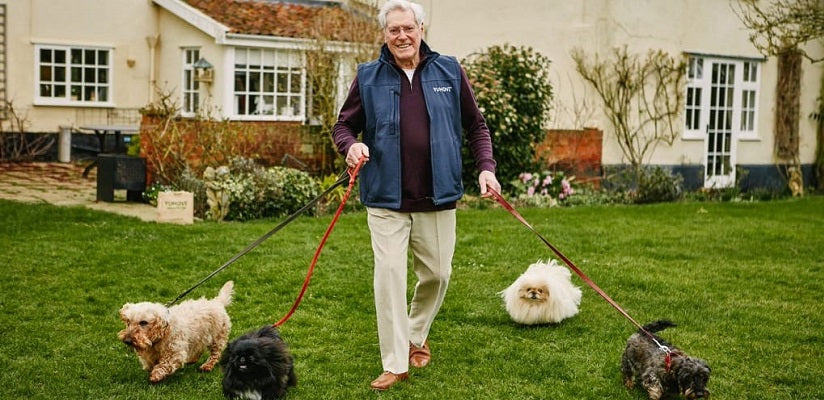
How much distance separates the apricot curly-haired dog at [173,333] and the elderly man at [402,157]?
3.52 feet

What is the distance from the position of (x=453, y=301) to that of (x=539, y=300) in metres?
1.02

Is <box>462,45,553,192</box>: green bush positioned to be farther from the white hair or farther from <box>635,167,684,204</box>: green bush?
the white hair

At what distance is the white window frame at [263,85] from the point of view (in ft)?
58.7

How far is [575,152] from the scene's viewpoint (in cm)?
1579

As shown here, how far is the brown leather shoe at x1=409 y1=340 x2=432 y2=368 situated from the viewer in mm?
5648

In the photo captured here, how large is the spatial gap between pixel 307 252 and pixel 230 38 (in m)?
9.57

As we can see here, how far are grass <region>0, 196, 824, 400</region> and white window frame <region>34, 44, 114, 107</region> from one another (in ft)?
31.5

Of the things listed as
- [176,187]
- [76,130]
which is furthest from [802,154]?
[76,130]

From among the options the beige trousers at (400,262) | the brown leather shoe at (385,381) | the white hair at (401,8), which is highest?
the white hair at (401,8)

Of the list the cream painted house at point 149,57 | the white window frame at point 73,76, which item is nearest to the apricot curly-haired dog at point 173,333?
the cream painted house at point 149,57

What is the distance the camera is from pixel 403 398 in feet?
16.7

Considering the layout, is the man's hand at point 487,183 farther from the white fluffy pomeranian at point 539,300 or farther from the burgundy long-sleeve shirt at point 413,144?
the white fluffy pomeranian at point 539,300

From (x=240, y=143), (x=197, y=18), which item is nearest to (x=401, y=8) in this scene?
(x=240, y=143)

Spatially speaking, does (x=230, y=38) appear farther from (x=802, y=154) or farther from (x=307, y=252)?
(x=802, y=154)
